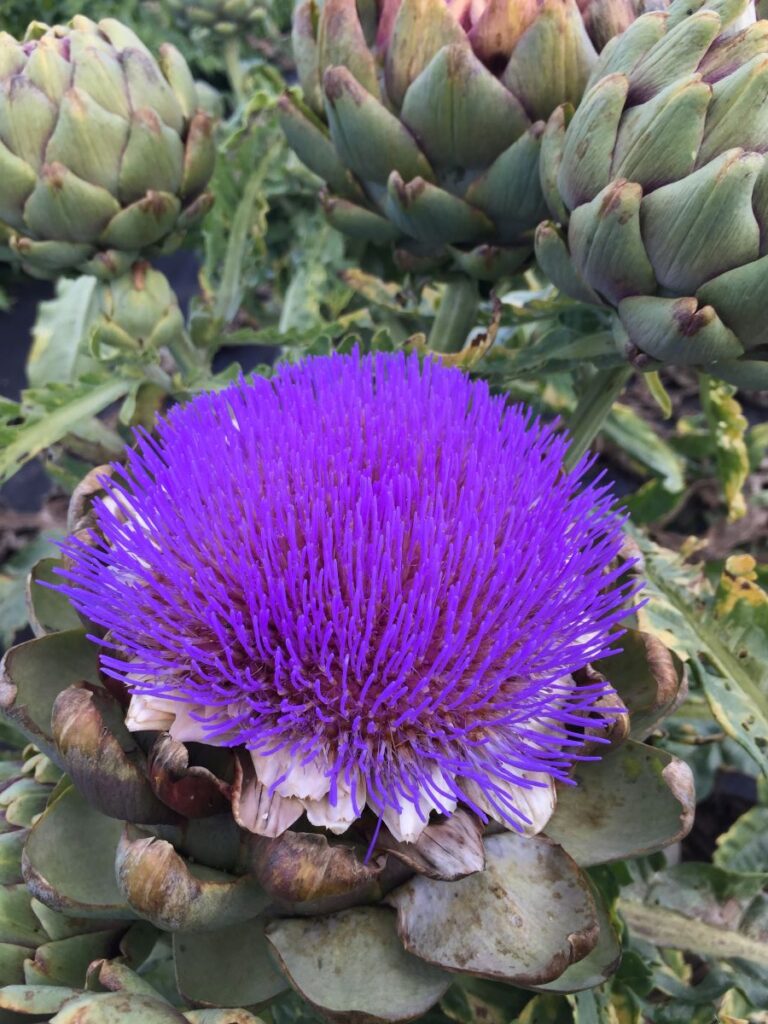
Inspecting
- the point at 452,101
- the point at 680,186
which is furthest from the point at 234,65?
the point at 680,186

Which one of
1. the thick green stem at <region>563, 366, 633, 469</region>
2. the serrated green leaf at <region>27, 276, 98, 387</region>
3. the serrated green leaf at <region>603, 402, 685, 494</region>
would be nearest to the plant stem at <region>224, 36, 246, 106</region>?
the serrated green leaf at <region>27, 276, 98, 387</region>

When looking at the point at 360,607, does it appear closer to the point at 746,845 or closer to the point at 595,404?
the point at 595,404

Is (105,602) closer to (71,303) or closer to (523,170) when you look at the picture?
(523,170)

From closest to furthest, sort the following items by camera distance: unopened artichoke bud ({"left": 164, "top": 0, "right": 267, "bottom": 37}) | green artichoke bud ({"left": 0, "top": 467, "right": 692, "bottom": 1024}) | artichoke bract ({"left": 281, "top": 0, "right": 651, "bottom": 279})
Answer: green artichoke bud ({"left": 0, "top": 467, "right": 692, "bottom": 1024}) → artichoke bract ({"left": 281, "top": 0, "right": 651, "bottom": 279}) → unopened artichoke bud ({"left": 164, "top": 0, "right": 267, "bottom": 37})

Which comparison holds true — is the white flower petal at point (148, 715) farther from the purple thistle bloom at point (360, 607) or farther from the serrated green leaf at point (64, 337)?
the serrated green leaf at point (64, 337)

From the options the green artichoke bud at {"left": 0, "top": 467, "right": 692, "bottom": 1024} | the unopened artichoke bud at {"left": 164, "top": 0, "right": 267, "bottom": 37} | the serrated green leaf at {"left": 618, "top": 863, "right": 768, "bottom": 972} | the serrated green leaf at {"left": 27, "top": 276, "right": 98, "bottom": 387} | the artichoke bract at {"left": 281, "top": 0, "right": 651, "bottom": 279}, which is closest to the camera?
the green artichoke bud at {"left": 0, "top": 467, "right": 692, "bottom": 1024}

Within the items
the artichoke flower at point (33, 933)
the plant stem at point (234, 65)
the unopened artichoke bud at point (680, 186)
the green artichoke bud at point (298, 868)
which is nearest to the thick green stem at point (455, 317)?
the unopened artichoke bud at point (680, 186)

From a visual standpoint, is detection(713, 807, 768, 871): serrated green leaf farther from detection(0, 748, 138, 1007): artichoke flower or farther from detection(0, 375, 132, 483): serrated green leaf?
detection(0, 375, 132, 483): serrated green leaf

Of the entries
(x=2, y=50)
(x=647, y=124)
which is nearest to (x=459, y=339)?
(x=647, y=124)
